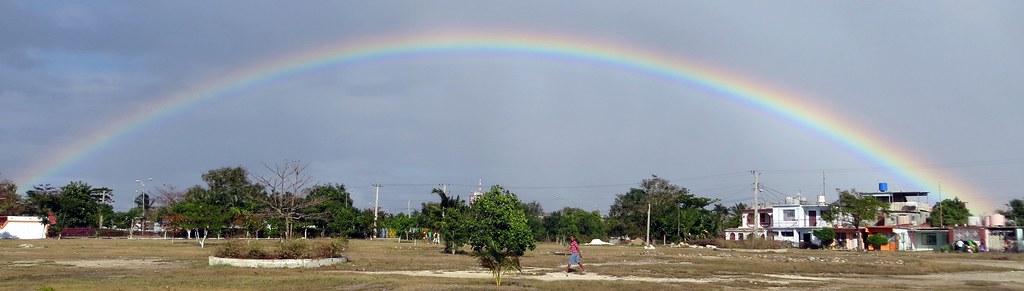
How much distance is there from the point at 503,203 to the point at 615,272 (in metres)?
13.1

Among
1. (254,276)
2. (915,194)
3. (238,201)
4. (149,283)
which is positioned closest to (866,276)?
(254,276)

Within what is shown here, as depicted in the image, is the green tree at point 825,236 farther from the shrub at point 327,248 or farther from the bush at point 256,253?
the bush at point 256,253

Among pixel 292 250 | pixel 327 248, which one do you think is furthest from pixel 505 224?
pixel 292 250

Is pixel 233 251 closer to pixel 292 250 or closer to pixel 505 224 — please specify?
pixel 292 250

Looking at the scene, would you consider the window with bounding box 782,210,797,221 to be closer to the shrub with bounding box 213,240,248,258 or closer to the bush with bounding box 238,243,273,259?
Answer: the bush with bounding box 238,243,273,259

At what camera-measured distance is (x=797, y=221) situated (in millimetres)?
102438

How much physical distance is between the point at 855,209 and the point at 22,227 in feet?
332

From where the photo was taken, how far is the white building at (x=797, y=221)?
329 ft

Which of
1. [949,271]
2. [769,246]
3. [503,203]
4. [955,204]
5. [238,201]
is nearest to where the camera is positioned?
[949,271]

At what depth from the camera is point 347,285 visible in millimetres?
25828

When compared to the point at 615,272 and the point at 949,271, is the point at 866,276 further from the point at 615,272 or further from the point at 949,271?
the point at 615,272

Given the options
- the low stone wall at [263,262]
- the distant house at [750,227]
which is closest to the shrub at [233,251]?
the low stone wall at [263,262]

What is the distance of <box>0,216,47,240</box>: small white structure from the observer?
97500mm

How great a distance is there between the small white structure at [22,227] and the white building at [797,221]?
93.5 meters
